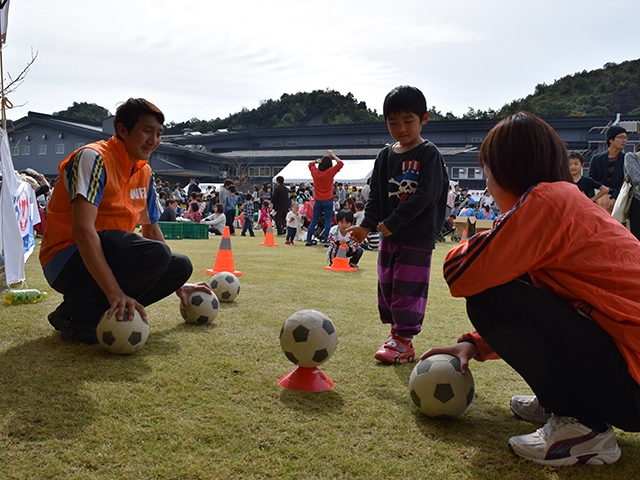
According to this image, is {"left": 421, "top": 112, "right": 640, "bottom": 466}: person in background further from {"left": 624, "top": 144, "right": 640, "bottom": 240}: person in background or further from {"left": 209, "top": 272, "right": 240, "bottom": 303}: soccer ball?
{"left": 624, "top": 144, "right": 640, "bottom": 240}: person in background

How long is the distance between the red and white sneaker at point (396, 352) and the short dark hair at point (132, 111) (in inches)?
89.6

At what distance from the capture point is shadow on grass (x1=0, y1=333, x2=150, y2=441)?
2240mm

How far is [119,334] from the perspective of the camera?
3.25 meters

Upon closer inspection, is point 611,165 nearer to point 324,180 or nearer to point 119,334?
point 324,180

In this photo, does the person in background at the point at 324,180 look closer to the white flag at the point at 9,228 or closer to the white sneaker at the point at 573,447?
the white flag at the point at 9,228

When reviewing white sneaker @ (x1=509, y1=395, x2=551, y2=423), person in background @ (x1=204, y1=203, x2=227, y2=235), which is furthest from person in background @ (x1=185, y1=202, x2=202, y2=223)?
white sneaker @ (x1=509, y1=395, x2=551, y2=423)

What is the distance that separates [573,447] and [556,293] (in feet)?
2.02

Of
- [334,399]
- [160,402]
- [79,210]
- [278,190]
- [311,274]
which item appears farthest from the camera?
[278,190]

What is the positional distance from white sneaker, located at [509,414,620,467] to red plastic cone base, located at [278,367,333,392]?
1.12m

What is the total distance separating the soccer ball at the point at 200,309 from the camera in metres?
4.20

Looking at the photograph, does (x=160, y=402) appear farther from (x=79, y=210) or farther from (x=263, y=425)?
(x=79, y=210)

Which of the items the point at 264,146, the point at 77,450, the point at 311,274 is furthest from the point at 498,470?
the point at 264,146

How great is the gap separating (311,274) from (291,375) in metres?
4.91

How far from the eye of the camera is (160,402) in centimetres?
258
